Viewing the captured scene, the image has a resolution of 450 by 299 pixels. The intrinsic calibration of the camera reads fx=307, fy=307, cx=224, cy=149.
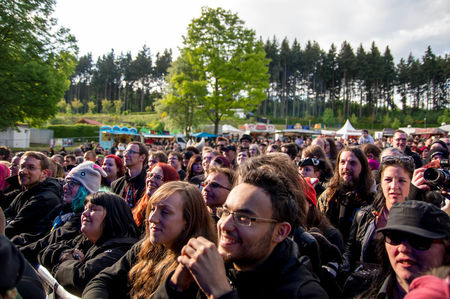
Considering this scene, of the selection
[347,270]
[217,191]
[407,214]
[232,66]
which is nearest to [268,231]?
[407,214]

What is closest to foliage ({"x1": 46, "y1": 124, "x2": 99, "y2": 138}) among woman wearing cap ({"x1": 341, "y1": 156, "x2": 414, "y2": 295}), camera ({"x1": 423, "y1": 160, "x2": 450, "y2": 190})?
woman wearing cap ({"x1": 341, "y1": 156, "x2": 414, "y2": 295})

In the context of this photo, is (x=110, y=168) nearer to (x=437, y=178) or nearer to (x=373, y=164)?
(x=373, y=164)

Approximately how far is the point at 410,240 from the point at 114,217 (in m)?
2.35

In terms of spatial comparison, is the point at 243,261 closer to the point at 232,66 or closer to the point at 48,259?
the point at 48,259

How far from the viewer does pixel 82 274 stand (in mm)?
2527

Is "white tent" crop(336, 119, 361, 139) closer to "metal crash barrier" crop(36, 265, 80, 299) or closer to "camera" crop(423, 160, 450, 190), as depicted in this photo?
"camera" crop(423, 160, 450, 190)

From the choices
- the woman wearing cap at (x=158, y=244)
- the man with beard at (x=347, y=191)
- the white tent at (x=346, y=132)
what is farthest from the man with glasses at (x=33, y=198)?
the white tent at (x=346, y=132)

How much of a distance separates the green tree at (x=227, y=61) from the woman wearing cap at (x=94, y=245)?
70.5ft

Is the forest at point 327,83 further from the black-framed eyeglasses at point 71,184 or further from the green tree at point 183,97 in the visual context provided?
the black-framed eyeglasses at point 71,184

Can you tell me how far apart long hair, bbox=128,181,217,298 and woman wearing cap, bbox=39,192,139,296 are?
0.44 meters

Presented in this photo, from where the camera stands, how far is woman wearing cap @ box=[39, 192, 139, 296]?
257 centimetres

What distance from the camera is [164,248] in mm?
2326

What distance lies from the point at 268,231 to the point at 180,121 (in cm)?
3297

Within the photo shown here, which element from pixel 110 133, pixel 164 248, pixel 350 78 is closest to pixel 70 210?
pixel 164 248
